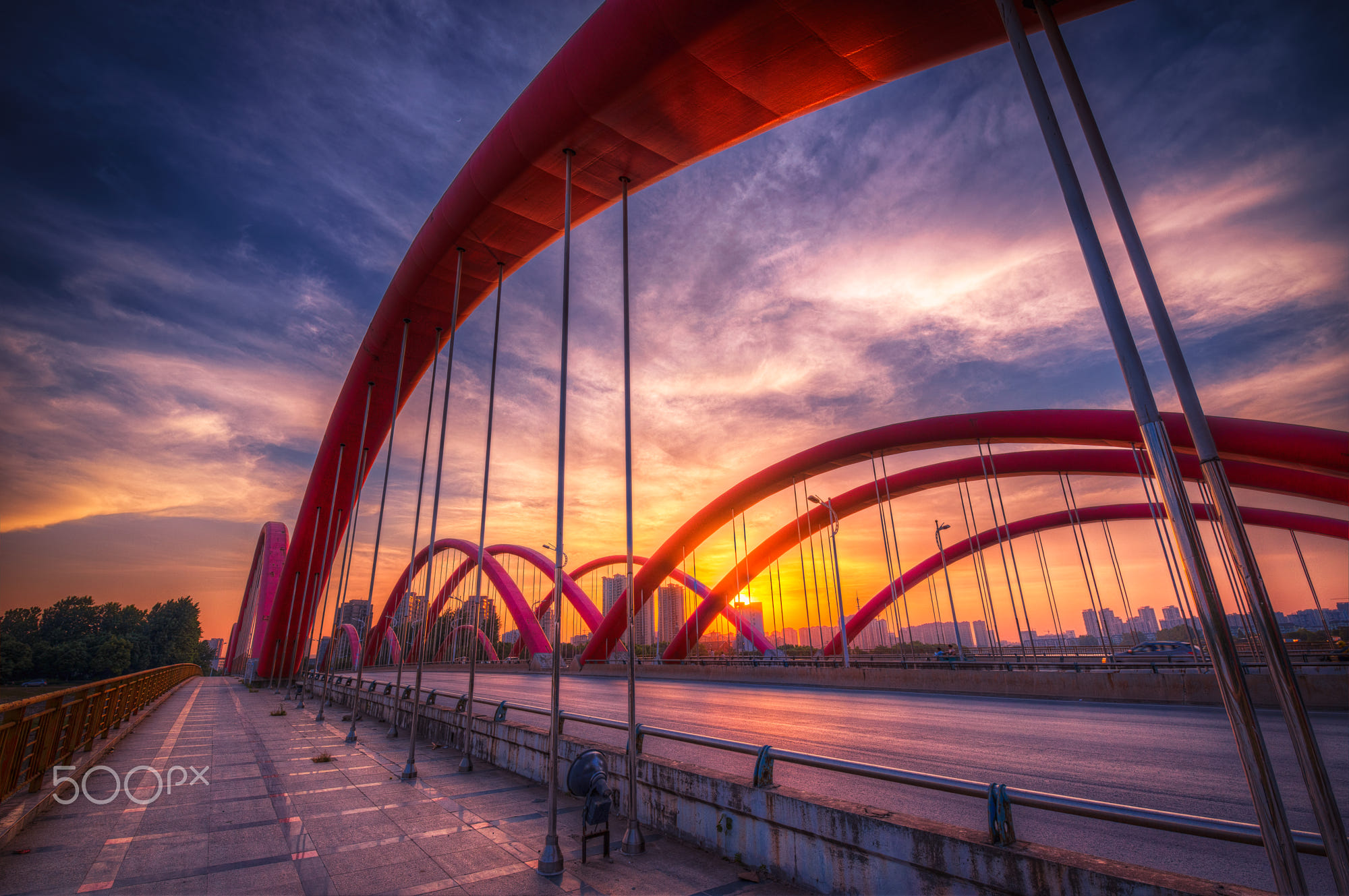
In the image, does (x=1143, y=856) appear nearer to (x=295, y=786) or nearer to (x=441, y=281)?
(x=295, y=786)

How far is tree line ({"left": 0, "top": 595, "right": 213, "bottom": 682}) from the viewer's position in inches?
2913

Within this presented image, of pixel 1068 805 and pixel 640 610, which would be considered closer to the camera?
pixel 1068 805

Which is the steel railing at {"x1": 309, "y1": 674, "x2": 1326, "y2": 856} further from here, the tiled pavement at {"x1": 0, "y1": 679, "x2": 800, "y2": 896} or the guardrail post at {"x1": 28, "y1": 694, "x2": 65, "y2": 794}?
the guardrail post at {"x1": 28, "y1": 694, "x2": 65, "y2": 794}

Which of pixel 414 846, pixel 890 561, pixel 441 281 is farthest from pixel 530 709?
pixel 890 561

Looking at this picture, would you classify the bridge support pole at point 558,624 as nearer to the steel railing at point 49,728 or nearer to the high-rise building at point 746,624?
the steel railing at point 49,728

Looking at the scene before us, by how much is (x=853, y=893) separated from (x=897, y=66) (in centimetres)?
854

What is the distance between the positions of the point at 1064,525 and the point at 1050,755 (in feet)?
119

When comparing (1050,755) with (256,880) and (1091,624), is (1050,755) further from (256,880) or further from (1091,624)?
(1091,624)

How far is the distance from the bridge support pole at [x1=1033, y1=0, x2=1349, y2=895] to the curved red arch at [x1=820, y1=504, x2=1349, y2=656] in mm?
23583

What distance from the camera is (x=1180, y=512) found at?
263cm

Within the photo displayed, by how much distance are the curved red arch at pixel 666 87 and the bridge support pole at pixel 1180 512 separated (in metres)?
2.60

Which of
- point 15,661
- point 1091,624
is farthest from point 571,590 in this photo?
point 15,661

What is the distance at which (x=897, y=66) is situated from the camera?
679 cm

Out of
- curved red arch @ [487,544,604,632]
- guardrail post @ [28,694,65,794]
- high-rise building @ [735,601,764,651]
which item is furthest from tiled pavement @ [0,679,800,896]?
curved red arch @ [487,544,604,632]
